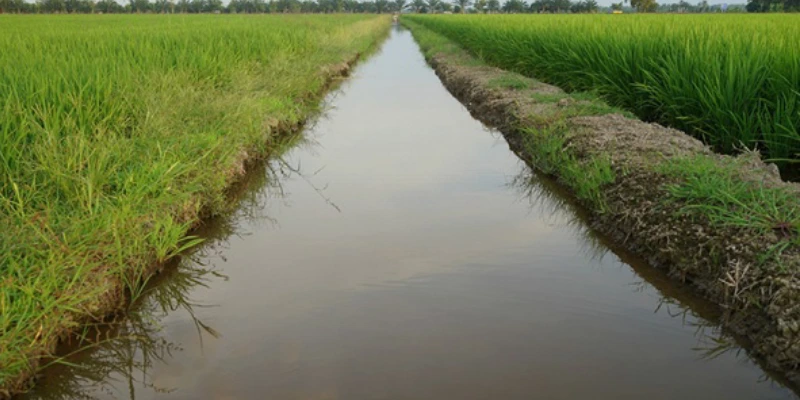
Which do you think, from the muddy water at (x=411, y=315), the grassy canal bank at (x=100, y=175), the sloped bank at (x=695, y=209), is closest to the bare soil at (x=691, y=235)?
the sloped bank at (x=695, y=209)

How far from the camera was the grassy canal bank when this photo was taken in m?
2.87

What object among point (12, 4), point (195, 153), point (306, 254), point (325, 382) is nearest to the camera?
point (325, 382)

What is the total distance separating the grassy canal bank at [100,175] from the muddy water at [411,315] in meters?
0.21

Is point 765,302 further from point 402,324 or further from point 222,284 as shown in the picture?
point 222,284

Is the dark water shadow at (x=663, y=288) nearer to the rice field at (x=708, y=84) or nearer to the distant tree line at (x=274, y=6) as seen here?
the rice field at (x=708, y=84)

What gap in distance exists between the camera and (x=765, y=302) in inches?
117

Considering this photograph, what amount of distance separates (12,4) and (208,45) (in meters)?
52.6

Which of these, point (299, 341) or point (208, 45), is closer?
point (299, 341)

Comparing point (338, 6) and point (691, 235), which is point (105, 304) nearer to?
point (691, 235)

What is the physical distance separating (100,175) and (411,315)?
1904mm

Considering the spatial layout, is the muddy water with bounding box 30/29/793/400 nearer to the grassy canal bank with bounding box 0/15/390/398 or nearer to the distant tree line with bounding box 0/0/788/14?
the grassy canal bank with bounding box 0/15/390/398

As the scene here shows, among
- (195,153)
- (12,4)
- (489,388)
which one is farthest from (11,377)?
(12,4)

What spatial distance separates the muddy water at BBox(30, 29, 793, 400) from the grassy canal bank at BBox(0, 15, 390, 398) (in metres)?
0.21

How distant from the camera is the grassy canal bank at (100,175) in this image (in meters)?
2.87
